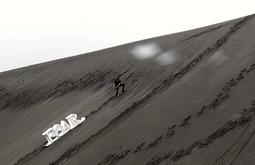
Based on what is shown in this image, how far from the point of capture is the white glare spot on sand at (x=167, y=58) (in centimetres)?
2160

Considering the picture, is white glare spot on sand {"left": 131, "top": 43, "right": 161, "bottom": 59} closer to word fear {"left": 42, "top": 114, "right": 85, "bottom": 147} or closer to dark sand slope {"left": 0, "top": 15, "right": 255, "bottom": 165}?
dark sand slope {"left": 0, "top": 15, "right": 255, "bottom": 165}

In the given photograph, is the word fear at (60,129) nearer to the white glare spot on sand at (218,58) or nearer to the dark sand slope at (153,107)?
the dark sand slope at (153,107)

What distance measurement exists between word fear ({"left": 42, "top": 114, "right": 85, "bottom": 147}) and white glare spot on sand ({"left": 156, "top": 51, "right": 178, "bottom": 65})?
17.6 ft

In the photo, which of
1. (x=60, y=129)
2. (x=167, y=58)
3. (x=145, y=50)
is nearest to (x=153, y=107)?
(x=60, y=129)

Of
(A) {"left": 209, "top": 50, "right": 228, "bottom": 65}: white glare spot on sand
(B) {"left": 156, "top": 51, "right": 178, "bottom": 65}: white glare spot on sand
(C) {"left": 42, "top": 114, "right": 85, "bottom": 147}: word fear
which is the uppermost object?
(B) {"left": 156, "top": 51, "right": 178, "bottom": 65}: white glare spot on sand

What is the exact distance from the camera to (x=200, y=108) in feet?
46.5

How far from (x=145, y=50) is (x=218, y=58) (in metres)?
8.09

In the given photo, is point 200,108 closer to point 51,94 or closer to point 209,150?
point 209,150

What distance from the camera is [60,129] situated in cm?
1819

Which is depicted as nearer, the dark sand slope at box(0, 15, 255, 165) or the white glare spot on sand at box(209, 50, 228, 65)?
the dark sand slope at box(0, 15, 255, 165)

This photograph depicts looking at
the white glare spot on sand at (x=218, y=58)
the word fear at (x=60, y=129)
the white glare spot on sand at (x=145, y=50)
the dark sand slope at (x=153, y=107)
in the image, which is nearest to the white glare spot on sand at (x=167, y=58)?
the dark sand slope at (x=153, y=107)

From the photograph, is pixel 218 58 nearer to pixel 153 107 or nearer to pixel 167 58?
pixel 167 58

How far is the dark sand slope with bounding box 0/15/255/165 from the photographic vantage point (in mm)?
12203

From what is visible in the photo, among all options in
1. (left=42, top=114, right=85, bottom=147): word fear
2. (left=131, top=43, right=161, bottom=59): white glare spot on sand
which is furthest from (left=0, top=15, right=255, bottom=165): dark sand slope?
(left=42, top=114, right=85, bottom=147): word fear
